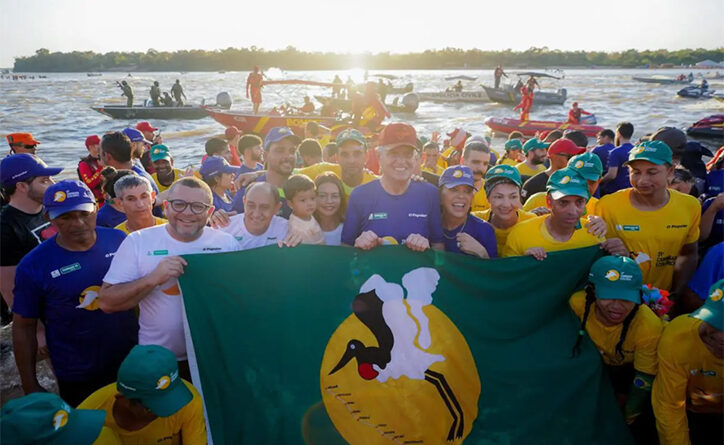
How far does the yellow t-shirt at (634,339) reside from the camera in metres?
3.27

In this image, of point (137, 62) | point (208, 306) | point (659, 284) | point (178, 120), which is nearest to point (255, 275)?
point (208, 306)

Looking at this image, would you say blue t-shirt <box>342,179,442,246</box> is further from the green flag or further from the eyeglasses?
the eyeglasses

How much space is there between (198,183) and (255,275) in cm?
85

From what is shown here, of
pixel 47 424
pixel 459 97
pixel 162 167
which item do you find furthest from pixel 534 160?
pixel 459 97

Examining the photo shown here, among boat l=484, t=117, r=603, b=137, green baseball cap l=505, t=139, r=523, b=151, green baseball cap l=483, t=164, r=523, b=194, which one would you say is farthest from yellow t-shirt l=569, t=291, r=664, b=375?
boat l=484, t=117, r=603, b=137

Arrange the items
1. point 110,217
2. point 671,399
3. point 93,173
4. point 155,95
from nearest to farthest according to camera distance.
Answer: point 671,399, point 110,217, point 93,173, point 155,95

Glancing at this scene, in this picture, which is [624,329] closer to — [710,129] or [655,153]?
[655,153]

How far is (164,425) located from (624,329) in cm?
340

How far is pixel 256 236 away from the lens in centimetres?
413

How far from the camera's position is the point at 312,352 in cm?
A: 346

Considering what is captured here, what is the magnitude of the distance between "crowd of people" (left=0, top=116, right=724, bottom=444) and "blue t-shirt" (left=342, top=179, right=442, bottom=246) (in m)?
0.01

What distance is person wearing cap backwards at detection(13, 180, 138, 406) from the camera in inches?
130

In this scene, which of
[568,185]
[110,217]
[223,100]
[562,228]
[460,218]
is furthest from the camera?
[223,100]

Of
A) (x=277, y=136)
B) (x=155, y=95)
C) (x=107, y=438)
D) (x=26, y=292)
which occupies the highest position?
(x=155, y=95)
